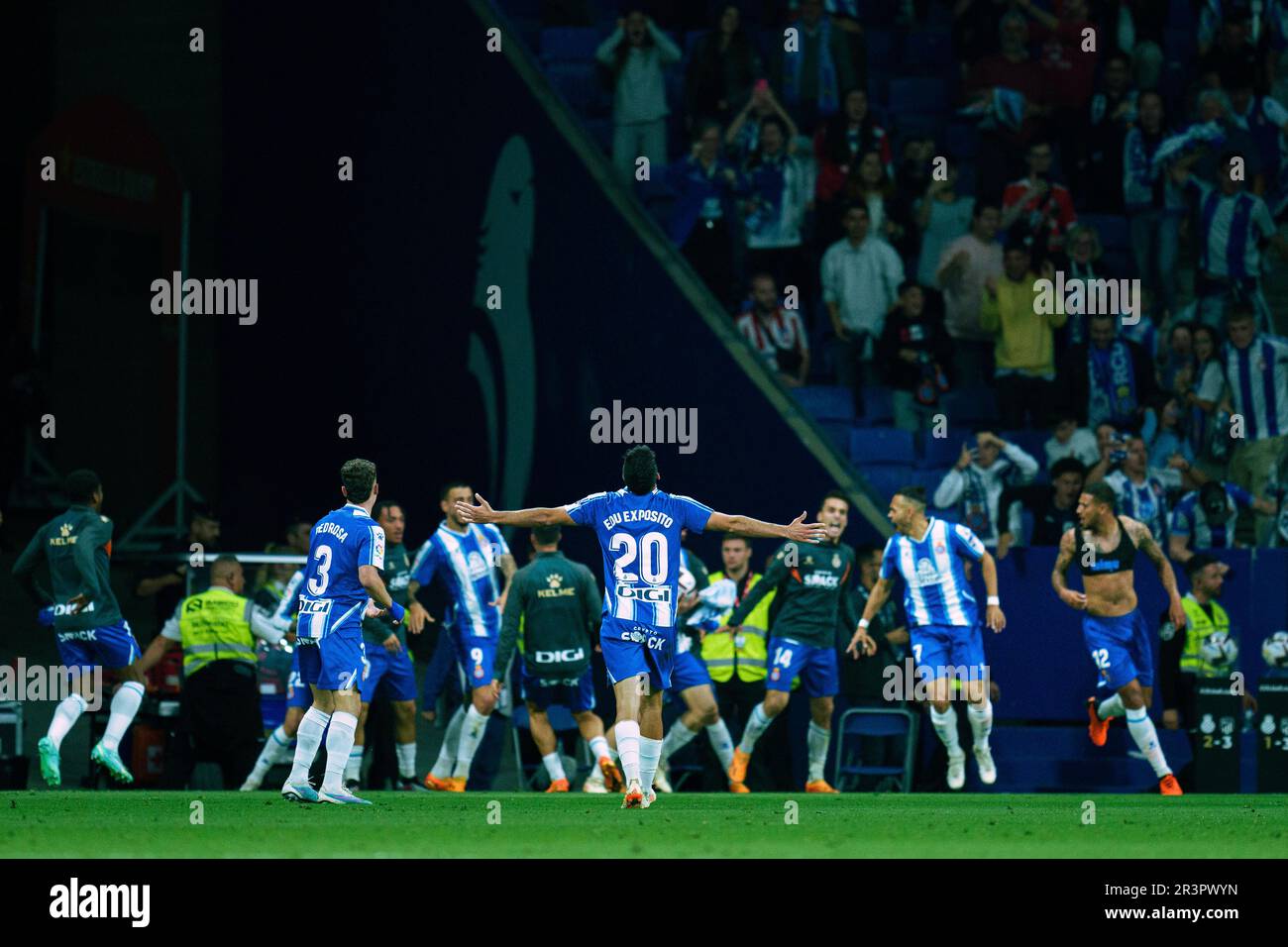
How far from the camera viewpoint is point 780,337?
21.0 meters

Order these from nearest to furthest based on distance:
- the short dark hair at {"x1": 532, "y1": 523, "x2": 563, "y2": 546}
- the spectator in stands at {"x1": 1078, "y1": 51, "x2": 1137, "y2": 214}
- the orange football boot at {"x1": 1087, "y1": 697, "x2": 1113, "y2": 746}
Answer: the short dark hair at {"x1": 532, "y1": 523, "x2": 563, "y2": 546} → the orange football boot at {"x1": 1087, "y1": 697, "x2": 1113, "y2": 746} → the spectator in stands at {"x1": 1078, "y1": 51, "x2": 1137, "y2": 214}

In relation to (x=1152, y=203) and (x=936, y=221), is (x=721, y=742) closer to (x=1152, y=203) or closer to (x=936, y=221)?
(x=936, y=221)

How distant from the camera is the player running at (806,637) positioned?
59.2 ft

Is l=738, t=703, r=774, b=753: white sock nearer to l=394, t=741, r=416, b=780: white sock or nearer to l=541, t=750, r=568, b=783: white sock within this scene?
l=541, t=750, r=568, b=783: white sock

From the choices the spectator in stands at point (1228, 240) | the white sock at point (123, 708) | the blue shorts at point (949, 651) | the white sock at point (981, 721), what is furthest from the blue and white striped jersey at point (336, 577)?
the spectator in stands at point (1228, 240)

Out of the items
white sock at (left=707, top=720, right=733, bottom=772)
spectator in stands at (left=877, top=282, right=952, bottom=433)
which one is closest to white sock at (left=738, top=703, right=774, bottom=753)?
white sock at (left=707, top=720, right=733, bottom=772)

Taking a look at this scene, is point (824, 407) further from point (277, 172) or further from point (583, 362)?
point (277, 172)

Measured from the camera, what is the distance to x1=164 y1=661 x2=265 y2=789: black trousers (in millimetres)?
17672

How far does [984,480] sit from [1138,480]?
136cm

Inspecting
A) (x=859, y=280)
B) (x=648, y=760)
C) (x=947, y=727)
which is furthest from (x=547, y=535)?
(x=859, y=280)

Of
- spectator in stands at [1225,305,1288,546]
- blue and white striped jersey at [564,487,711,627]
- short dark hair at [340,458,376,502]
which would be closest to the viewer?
short dark hair at [340,458,376,502]

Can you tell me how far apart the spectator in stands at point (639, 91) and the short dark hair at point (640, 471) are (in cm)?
923

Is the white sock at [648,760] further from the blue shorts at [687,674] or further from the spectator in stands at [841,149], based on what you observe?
the spectator in stands at [841,149]

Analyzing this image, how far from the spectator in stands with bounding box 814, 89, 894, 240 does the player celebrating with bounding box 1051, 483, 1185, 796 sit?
209 inches
